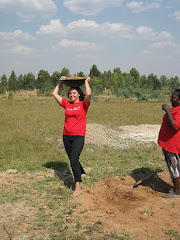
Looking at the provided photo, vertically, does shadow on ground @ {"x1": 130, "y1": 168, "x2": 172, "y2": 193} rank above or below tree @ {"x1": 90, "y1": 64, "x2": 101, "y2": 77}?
below

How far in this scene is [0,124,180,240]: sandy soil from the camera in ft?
11.6

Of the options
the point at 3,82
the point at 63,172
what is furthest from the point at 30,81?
the point at 63,172

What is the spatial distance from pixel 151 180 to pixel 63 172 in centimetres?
179

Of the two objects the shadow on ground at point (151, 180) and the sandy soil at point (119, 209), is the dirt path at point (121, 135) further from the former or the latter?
the sandy soil at point (119, 209)

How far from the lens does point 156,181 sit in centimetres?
563

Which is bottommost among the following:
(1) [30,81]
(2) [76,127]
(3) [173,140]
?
(3) [173,140]

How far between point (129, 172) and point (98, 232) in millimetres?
2754

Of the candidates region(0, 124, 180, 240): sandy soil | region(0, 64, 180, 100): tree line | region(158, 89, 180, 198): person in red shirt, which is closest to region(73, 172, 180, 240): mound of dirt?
region(0, 124, 180, 240): sandy soil

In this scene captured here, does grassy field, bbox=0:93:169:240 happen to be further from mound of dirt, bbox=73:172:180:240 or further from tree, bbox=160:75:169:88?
tree, bbox=160:75:169:88

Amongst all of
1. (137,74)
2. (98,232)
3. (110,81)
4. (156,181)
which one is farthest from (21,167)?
(137,74)

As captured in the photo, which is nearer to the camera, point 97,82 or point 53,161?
point 53,161

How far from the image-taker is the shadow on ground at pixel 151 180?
5.27 m

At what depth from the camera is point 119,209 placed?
427cm

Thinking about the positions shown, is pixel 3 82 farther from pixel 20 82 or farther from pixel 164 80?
pixel 164 80
